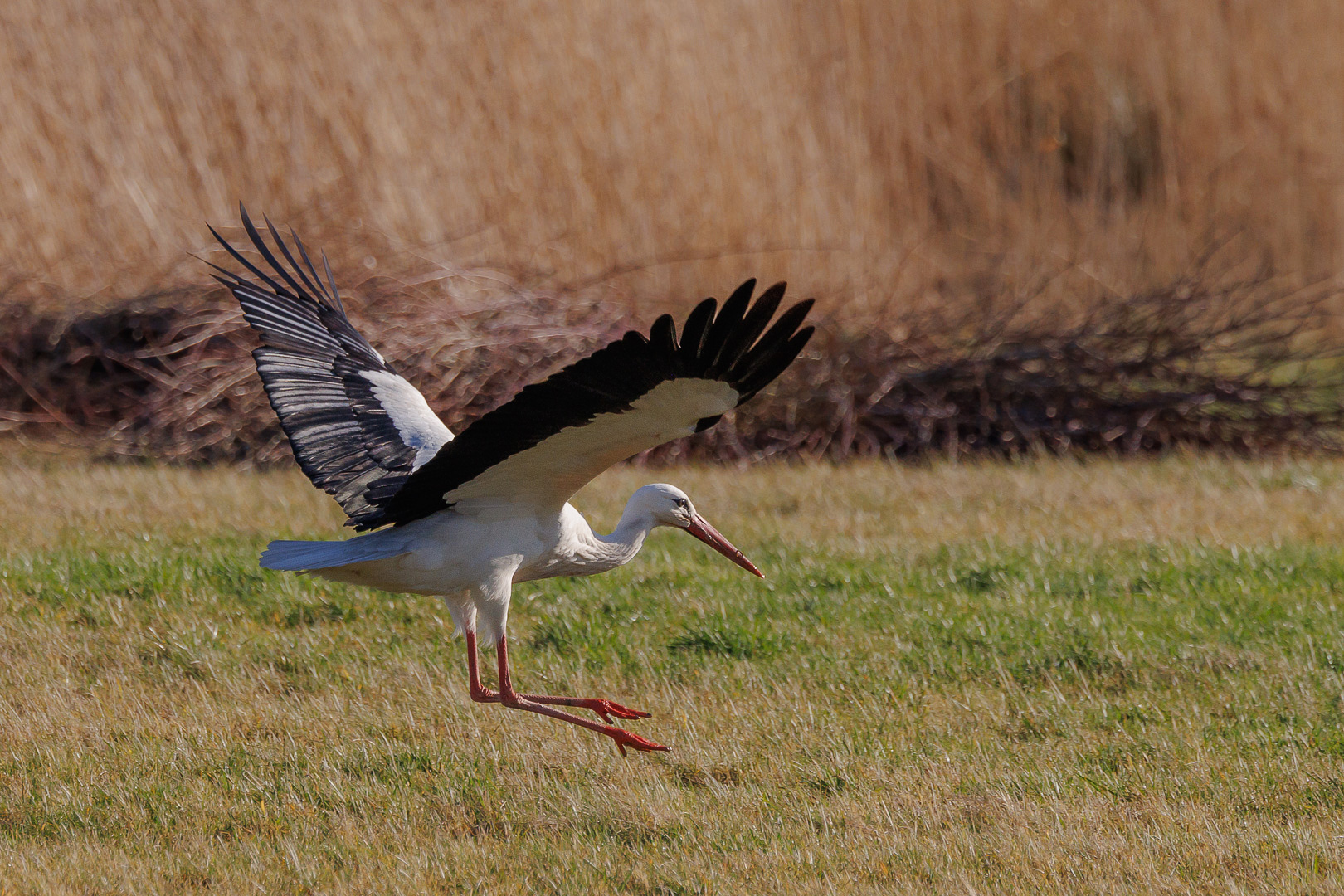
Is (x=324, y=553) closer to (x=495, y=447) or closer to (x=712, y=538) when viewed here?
(x=495, y=447)

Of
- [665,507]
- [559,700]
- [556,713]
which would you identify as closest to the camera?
[556,713]

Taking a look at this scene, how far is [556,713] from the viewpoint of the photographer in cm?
445

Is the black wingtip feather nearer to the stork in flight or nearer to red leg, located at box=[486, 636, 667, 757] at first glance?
the stork in flight

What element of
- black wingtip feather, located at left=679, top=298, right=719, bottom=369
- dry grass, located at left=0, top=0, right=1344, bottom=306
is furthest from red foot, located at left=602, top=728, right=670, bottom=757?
dry grass, located at left=0, top=0, right=1344, bottom=306

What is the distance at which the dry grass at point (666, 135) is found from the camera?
32.0 feet

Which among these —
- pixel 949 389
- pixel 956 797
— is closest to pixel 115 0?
pixel 949 389

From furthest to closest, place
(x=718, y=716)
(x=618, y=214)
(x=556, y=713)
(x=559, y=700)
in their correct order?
(x=618, y=214), (x=718, y=716), (x=559, y=700), (x=556, y=713)

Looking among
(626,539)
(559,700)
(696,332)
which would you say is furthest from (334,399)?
(696,332)

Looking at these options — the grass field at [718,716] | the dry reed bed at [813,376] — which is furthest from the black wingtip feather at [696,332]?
the dry reed bed at [813,376]

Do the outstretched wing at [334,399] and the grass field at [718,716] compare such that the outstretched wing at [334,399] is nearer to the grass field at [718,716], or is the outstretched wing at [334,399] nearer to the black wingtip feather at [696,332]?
the grass field at [718,716]

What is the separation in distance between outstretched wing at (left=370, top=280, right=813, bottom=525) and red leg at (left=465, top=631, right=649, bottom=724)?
55 cm

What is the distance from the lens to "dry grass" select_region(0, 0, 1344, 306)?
32.0 ft

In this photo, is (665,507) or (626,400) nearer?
(626,400)

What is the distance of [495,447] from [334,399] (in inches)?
50.2
